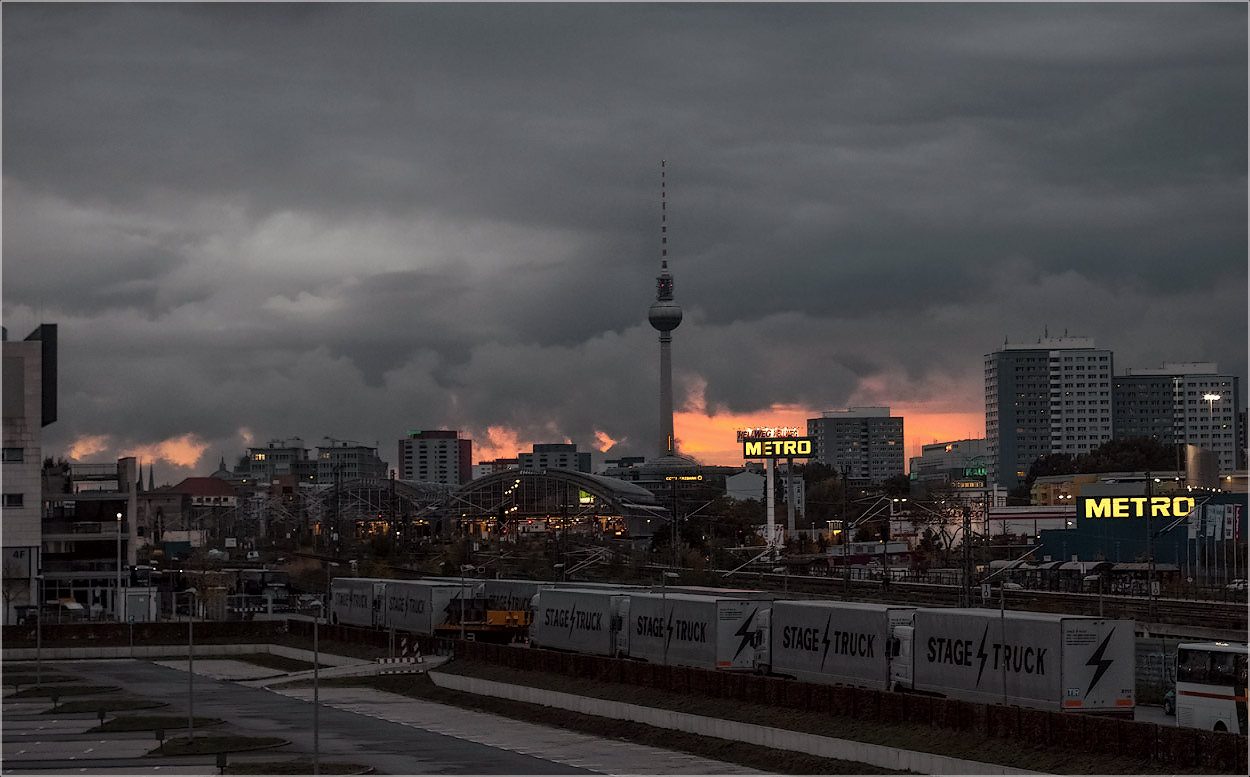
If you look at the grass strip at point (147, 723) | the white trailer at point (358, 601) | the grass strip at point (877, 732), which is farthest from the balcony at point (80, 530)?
the grass strip at point (877, 732)

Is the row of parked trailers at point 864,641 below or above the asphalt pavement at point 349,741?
above

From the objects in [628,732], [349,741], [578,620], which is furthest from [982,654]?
[578,620]

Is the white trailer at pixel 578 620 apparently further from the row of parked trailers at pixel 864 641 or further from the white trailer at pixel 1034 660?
the white trailer at pixel 1034 660

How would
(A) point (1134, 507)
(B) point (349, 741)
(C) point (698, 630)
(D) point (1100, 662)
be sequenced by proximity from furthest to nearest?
1. (A) point (1134, 507)
2. (C) point (698, 630)
3. (B) point (349, 741)
4. (D) point (1100, 662)

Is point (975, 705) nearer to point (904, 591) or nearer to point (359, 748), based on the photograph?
point (359, 748)

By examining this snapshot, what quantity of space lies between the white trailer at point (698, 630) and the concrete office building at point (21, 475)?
78.3m

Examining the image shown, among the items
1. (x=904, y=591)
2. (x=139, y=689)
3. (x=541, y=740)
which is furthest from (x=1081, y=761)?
(x=904, y=591)

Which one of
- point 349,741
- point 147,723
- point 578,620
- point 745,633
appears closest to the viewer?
point 349,741

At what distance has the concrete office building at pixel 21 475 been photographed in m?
133

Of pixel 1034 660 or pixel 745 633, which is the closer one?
pixel 1034 660

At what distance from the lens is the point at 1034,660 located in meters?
49.8

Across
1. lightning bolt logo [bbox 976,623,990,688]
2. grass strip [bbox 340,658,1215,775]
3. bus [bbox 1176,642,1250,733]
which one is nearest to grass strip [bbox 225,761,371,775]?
grass strip [bbox 340,658,1215,775]

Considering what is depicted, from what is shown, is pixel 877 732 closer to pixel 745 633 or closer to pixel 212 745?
pixel 745 633

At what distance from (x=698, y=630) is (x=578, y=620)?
13579mm
